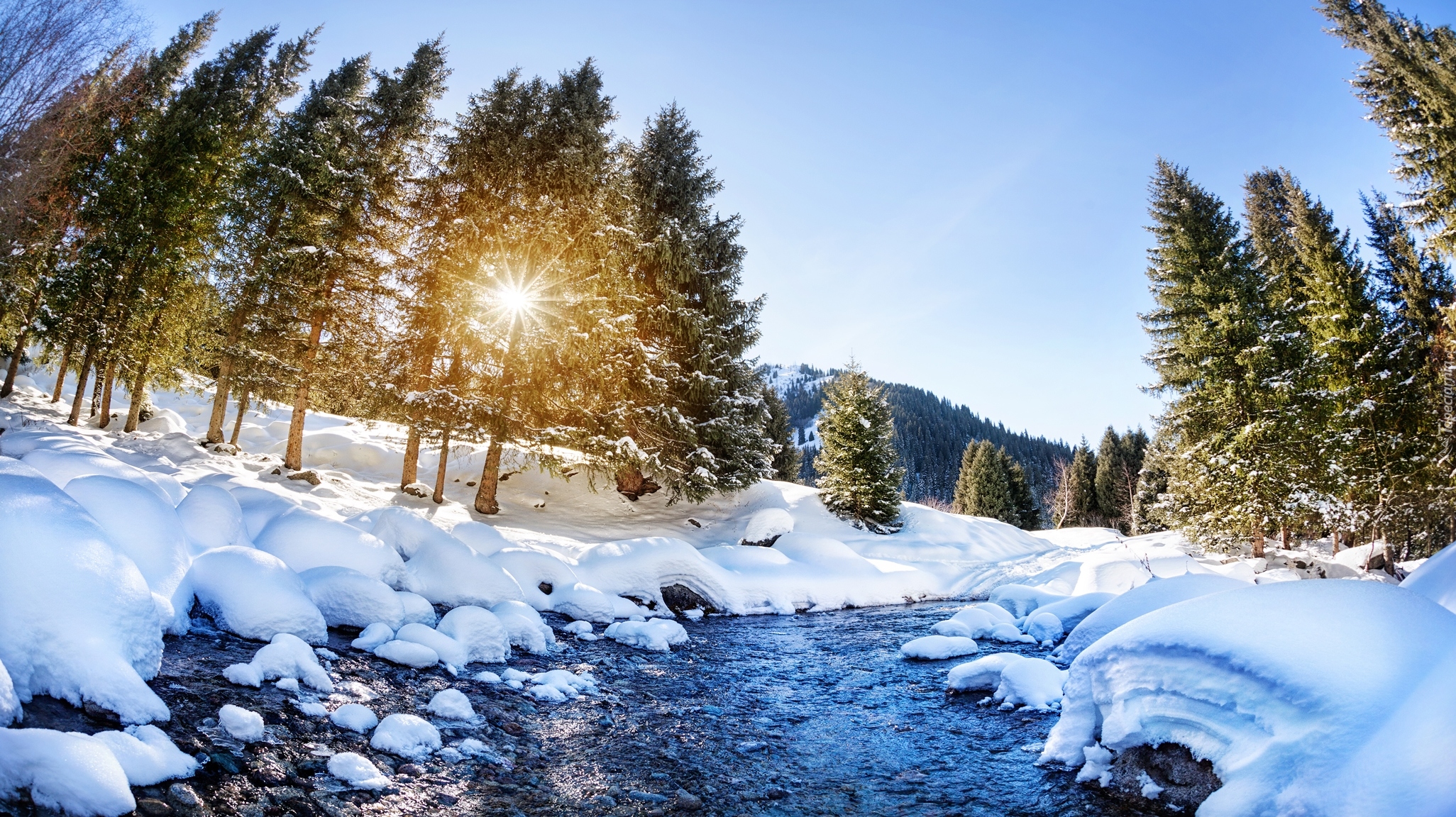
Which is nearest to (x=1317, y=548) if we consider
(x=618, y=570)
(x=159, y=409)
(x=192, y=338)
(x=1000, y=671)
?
(x=1000, y=671)

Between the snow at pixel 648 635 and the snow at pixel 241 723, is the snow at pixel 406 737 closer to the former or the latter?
the snow at pixel 241 723

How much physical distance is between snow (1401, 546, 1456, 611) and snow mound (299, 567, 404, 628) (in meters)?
10.6

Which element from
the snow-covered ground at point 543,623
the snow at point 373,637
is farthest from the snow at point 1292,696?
the snow at point 373,637

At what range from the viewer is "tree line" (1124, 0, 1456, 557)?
14.1 meters

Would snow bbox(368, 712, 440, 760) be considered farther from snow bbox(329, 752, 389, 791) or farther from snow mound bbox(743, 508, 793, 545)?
snow mound bbox(743, 508, 793, 545)

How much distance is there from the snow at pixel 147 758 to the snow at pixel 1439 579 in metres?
9.61

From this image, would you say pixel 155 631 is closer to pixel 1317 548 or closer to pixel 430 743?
pixel 430 743

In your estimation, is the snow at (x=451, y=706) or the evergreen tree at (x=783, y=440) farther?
the evergreen tree at (x=783, y=440)

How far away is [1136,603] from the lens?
8383mm

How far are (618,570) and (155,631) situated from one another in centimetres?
722

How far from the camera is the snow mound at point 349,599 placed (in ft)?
23.4

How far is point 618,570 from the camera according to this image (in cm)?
1142

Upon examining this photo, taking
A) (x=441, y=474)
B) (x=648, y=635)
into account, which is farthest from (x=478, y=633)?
(x=441, y=474)

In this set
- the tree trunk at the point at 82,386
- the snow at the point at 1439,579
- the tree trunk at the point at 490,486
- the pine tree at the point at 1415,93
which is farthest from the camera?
the tree trunk at the point at 82,386
